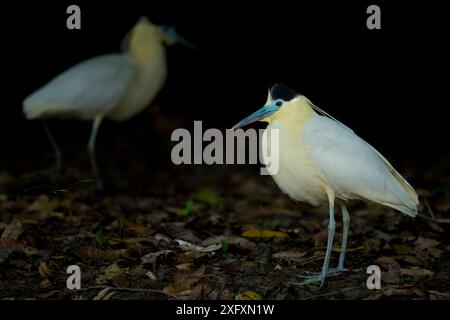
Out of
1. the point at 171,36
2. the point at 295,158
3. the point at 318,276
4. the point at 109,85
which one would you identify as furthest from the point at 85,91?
the point at 318,276

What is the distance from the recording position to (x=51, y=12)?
9531 mm

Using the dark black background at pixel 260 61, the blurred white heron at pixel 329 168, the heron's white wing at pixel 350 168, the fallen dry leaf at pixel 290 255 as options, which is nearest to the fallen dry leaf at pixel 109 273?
the fallen dry leaf at pixel 290 255

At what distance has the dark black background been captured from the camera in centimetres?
962

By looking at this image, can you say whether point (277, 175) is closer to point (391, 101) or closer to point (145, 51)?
point (145, 51)

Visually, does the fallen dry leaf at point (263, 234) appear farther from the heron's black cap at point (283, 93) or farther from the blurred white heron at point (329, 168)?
the heron's black cap at point (283, 93)

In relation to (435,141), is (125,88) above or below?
above

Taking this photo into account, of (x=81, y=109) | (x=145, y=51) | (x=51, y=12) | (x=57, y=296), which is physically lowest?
(x=57, y=296)

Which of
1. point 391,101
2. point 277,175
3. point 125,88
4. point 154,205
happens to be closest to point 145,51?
point 125,88

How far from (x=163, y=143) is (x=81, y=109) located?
5.87ft

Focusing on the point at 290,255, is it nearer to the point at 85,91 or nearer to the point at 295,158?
the point at 295,158

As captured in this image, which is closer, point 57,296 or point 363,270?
point 57,296

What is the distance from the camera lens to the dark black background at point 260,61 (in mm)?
9625

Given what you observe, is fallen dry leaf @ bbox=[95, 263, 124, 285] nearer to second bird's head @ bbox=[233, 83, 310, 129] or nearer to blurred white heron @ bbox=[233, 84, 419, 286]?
blurred white heron @ bbox=[233, 84, 419, 286]

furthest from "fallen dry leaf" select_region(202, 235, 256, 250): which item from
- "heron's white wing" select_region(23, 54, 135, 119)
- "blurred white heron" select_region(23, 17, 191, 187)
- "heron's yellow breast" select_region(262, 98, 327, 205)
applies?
"heron's white wing" select_region(23, 54, 135, 119)
